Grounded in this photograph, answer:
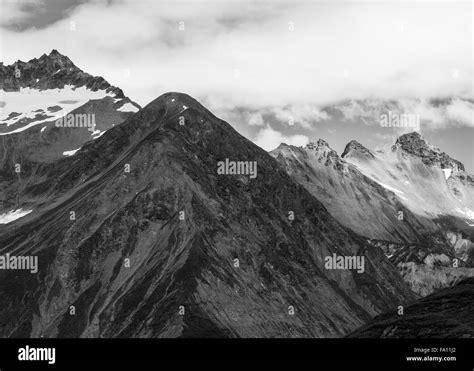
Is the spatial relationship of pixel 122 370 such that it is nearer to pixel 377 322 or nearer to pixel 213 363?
pixel 213 363

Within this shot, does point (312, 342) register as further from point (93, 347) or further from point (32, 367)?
point (32, 367)

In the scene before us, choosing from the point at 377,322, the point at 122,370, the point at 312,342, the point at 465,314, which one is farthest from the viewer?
the point at 377,322

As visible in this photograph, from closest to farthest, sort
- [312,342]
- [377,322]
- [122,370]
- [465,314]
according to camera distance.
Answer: [122,370], [312,342], [465,314], [377,322]

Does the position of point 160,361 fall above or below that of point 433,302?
below

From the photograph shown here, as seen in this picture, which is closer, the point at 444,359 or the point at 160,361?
the point at 160,361

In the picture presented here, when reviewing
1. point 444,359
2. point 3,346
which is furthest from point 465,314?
point 3,346

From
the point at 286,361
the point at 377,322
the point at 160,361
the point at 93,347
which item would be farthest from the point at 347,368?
the point at 377,322
